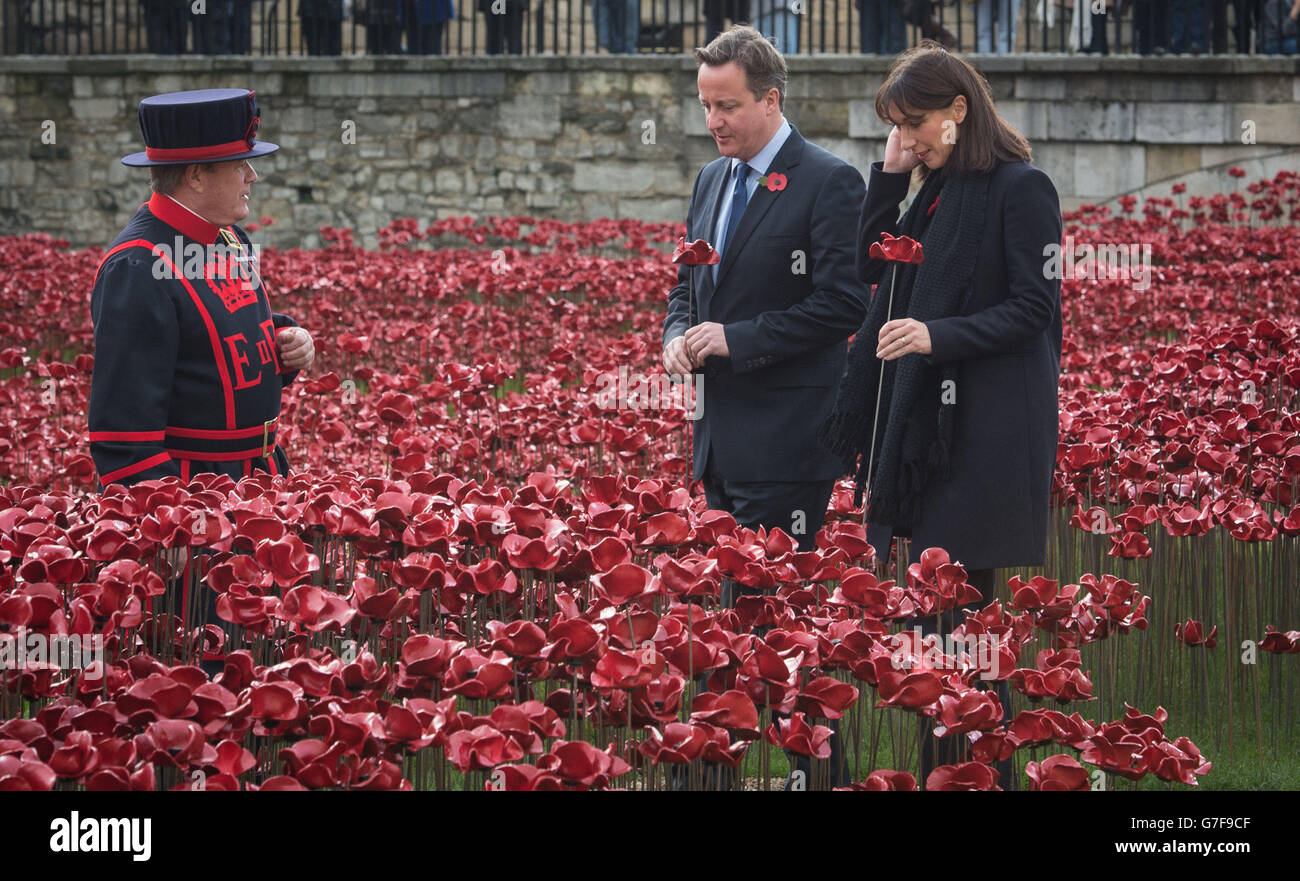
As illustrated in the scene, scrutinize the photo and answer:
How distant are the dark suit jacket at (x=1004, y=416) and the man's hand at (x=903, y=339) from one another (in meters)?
0.06

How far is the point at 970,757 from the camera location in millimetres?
2807

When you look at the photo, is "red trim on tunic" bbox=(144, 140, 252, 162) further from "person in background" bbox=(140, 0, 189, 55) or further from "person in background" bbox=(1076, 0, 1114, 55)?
"person in background" bbox=(140, 0, 189, 55)

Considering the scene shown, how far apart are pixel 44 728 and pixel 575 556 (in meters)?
0.96

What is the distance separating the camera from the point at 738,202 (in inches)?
167

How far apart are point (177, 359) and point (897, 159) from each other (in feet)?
5.98

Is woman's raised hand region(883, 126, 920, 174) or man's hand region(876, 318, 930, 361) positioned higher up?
woman's raised hand region(883, 126, 920, 174)

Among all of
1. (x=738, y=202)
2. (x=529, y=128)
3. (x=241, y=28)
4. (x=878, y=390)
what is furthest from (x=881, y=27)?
(x=878, y=390)

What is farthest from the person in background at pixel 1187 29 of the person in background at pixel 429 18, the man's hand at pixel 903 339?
the man's hand at pixel 903 339

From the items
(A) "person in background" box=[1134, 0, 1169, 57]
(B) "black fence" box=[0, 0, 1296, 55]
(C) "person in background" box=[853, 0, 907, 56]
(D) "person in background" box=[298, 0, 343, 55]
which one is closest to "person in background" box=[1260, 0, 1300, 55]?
(B) "black fence" box=[0, 0, 1296, 55]

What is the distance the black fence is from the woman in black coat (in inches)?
499

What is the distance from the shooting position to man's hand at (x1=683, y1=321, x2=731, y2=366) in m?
4.00
